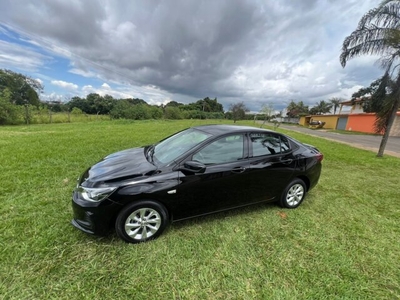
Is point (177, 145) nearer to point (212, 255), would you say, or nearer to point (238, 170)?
point (238, 170)

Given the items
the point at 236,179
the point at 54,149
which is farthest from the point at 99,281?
the point at 54,149

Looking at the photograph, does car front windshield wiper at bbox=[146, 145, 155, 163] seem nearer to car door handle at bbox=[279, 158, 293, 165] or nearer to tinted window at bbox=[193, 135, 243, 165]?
tinted window at bbox=[193, 135, 243, 165]

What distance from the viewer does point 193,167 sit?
7.93 feet

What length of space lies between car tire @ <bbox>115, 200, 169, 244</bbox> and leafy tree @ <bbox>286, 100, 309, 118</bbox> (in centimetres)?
5624

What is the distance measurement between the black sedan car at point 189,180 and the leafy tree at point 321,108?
187 feet

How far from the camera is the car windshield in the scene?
2.72m

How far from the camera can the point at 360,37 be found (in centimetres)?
770

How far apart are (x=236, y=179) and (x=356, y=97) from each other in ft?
127

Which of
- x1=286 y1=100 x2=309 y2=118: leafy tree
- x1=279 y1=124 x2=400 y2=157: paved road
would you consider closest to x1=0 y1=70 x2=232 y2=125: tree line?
x1=286 y1=100 x2=309 y2=118: leafy tree

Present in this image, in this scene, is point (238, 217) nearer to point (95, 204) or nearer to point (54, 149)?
point (95, 204)

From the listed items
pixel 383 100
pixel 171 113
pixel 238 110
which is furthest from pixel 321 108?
pixel 383 100

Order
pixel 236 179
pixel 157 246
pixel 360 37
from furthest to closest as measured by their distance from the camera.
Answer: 1. pixel 360 37
2. pixel 236 179
3. pixel 157 246

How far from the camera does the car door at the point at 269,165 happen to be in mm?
2939

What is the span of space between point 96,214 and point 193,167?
120 centimetres
